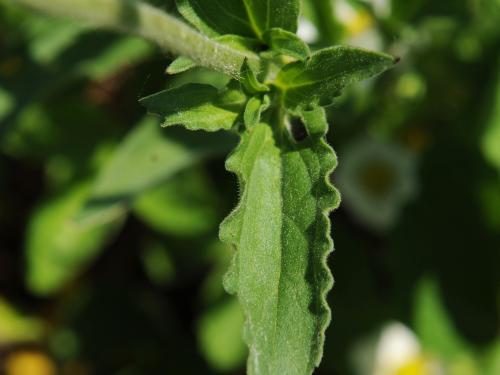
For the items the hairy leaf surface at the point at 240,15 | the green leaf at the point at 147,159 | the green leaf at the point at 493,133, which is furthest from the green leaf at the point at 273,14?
the green leaf at the point at 493,133

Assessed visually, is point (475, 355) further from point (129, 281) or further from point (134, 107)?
point (134, 107)

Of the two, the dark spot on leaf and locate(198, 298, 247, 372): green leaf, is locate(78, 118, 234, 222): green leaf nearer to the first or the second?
the dark spot on leaf

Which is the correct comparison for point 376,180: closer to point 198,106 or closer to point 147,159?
point 147,159

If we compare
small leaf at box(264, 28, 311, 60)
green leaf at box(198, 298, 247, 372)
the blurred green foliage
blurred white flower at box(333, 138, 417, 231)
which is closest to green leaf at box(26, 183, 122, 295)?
the blurred green foliage

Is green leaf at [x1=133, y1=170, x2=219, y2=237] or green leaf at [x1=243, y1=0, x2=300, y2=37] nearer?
green leaf at [x1=243, y1=0, x2=300, y2=37]

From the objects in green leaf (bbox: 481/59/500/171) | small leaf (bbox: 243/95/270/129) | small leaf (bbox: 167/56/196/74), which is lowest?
green leaf (bbox: 481/59/500/171)

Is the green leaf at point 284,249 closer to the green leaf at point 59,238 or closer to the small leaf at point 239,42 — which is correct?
the small leaf at point 239,42
